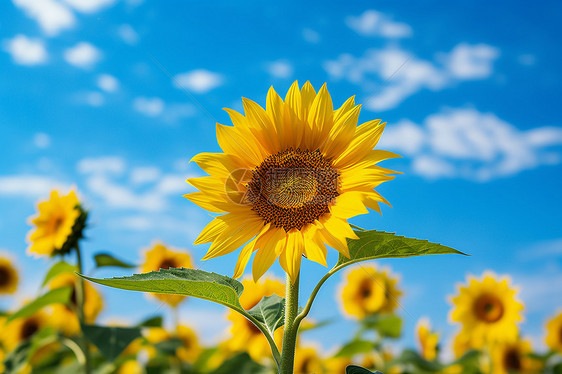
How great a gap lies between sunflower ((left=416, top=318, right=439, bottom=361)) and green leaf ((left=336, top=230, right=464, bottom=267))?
4.18 meters

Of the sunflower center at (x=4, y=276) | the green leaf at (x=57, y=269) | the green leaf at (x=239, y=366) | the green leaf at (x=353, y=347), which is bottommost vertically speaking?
the green leaf at (x=239, y=366)

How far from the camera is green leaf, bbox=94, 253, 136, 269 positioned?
172 inches

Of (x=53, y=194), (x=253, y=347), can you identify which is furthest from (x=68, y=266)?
(x=253, y=347)

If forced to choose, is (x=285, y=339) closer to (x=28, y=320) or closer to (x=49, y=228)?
(x=49, y=228)

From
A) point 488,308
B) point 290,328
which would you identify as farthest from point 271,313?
point 488,308

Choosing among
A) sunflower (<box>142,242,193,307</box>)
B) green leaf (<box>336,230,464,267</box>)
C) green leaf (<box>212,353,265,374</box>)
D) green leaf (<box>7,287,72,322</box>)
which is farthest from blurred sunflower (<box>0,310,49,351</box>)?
green leaf (<box>336,230,464,267</box>)

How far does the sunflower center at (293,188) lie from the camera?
2.02 m

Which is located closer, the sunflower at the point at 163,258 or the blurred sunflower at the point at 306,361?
the sunflower at the point at 163,258

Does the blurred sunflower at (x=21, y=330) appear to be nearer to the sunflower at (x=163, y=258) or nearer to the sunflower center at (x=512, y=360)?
the sunflower at (x=163, y=258)

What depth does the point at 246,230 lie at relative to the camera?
79.7 inches

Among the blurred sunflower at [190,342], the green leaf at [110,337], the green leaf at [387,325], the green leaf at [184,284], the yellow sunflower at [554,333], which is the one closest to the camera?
the green leaf at [184,284]

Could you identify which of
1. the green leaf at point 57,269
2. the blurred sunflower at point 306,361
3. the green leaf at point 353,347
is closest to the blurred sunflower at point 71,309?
the green leaf at point 57,269

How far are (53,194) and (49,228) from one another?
38 centimetres

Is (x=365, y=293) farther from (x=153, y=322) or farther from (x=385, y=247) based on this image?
(x=385, y=247)
